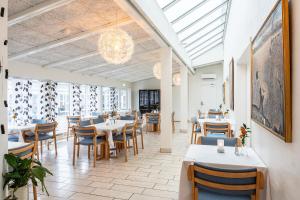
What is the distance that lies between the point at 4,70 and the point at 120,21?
10.5ft

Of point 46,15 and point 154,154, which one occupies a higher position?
point 46,15

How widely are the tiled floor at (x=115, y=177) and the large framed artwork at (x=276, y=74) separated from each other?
177 centimetres

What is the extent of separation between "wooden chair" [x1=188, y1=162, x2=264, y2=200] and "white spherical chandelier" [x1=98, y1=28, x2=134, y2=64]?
2.70m

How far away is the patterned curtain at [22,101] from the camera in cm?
619

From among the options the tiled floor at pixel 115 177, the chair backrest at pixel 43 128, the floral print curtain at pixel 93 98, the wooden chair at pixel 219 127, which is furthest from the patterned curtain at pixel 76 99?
the wooden chair at pixel 219 127

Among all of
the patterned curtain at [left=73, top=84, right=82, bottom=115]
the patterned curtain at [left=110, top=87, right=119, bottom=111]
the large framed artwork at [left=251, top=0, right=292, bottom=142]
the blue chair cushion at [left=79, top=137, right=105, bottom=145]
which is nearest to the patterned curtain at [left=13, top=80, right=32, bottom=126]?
the patterned curtain at [left=73, top=84, right=82, bottom=115]

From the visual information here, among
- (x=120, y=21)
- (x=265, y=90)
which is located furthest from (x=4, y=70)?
(x=120, y=21)

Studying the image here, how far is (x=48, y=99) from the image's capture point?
703cm

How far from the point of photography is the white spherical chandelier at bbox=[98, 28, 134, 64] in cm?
381

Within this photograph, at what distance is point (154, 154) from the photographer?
201 inches

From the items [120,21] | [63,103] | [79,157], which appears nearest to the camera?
[120,21]

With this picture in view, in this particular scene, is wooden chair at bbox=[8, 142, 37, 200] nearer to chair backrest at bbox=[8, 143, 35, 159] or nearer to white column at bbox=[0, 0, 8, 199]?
chair backrest at bbox=[8, 143, 35, 159]

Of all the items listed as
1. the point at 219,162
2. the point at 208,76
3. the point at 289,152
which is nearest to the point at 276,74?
the point at 289,152

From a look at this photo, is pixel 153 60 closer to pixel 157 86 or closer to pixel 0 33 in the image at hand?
pixel 157 86
